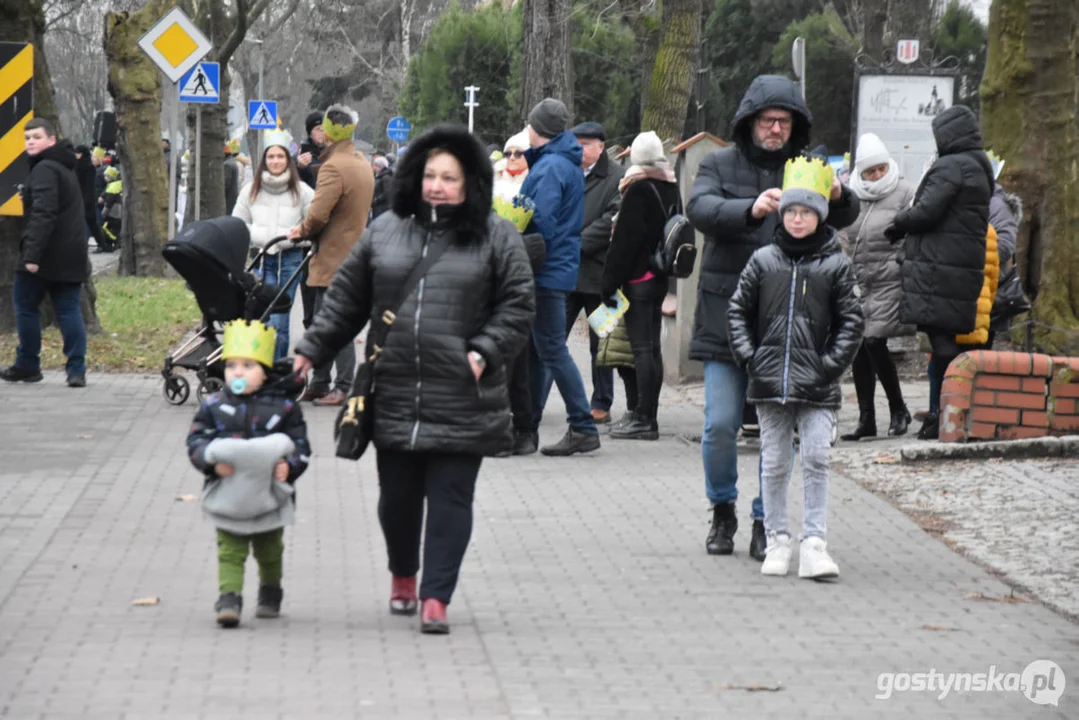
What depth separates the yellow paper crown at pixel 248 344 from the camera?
6.71m

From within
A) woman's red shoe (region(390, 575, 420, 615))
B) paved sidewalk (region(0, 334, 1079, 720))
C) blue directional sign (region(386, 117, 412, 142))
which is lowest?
paved sidewalk (region(0, 334, 1079, 720))

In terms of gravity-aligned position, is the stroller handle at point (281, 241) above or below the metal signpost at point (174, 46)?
below

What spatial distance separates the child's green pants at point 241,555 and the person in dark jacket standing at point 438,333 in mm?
429

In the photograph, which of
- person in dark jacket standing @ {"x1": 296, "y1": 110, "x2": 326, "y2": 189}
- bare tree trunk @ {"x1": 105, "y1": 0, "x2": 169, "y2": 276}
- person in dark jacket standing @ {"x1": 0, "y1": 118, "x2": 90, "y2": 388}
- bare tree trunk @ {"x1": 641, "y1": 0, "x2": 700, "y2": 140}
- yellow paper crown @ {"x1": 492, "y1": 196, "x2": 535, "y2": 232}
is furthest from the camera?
bare tree trunk @ {"x1": 105, "y1": 0, "x2": 169, "y2": 276}

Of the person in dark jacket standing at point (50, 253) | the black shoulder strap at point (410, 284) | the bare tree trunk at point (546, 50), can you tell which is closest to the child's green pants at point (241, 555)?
the black shoulder strap at point (410, 284)

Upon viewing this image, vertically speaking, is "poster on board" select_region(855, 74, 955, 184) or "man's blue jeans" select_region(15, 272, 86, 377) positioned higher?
"poster on board" select_region(855, 74, 955, 184)

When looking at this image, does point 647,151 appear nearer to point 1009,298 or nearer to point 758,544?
point 1009,298

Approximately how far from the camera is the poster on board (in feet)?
67.8

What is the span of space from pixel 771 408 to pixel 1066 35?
7270 mm

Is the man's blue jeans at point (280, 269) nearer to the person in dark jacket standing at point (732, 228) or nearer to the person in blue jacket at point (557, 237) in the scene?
the person in blue jacket at point (557, 237)

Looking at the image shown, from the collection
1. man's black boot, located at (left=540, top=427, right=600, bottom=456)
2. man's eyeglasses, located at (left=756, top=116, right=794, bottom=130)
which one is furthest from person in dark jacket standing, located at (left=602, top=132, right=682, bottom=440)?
man's eyeglasses, located at (left=756, top=116, right=794, bottom=130)

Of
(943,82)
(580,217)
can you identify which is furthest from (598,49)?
(580,217)

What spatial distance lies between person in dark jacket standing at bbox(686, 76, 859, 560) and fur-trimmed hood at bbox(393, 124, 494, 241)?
1.57 meters

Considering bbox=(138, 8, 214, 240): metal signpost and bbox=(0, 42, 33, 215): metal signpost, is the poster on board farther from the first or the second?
bbox=(0, 42, 33, 215): metal signpost
